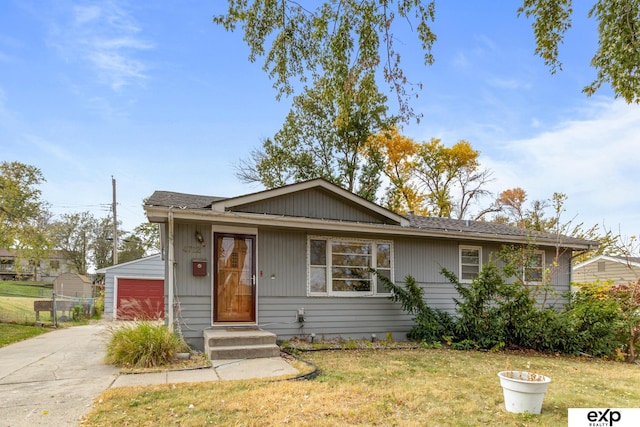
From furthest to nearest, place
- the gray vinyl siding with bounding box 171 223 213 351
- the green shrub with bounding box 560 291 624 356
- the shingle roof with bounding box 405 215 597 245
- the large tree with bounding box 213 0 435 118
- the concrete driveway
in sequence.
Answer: the shingle roof with bounding box 405 215 597 245 → the green shrub with bounding box 560 291 624 356 → the gray vinyl siding with bounding box 171 223 213 351 → the large tree with bounding box 213 0 435 118 → the concrete driveway

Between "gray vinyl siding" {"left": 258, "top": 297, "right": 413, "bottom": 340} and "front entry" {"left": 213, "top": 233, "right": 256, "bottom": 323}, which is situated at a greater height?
"front entry" {"left": 213, "top": 233, "right": 256, "bottom": 323}

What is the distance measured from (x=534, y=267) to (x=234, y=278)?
802 cm

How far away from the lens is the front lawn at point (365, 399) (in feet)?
13.2

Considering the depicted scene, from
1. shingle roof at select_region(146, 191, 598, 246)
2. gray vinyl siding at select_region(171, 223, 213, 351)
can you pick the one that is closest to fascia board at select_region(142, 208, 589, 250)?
shingle roof at select_region(146, 191, 598, 246)

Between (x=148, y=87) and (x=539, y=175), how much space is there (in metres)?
16.5

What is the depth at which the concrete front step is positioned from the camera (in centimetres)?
666

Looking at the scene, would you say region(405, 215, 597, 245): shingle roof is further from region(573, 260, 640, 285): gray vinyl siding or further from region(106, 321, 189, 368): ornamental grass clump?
region(573, 260, 640, 285): gray vinyl siding

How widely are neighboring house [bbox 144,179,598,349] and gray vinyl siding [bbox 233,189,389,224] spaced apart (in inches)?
0.9

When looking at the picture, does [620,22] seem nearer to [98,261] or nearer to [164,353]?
[164,353]

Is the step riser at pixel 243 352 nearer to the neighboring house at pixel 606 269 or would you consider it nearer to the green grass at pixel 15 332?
the green grass at pixel 15 332

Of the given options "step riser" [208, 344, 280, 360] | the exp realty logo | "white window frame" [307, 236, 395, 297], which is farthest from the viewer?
"white window frame" [307, 236, 395, 297]

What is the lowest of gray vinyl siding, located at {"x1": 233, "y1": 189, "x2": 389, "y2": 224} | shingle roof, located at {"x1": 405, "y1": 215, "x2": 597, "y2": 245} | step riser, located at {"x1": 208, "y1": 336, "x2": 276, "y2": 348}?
step riser, located at {"x1": 208, "y1": 336, "x2": 276, "y2": 348}

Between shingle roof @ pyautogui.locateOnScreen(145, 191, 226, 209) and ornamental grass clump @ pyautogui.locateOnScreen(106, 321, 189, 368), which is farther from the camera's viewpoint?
shingle roof @ pyautogui.locateOnScreen(145, 191, 226, 209)

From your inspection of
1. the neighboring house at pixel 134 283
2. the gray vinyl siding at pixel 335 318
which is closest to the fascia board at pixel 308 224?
the gray vinyl siding at pixel 335 318
